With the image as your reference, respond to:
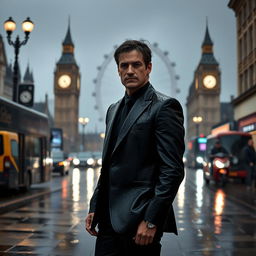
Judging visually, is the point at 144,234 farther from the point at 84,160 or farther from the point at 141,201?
the point at 84,160

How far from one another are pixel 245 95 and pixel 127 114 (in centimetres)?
3664

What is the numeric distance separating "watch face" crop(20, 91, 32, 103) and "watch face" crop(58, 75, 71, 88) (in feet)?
390

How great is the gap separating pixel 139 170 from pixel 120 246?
1.55 feet

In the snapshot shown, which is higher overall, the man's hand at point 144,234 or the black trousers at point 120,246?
the man's hand at point 144,234

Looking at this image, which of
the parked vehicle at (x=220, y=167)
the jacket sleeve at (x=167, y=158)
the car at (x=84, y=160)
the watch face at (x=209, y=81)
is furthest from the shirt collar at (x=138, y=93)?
the watch face at (x=209, y=81)

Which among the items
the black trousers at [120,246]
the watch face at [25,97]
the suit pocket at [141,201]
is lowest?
the black trousers at [120,246]

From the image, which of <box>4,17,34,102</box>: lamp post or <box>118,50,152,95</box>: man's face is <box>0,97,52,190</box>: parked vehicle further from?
<box>118,50,152,95</box>: man's face

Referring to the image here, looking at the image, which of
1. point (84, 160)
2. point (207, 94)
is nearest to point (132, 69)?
point (84, 160)

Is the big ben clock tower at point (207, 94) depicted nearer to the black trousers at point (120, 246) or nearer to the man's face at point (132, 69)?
the man's face at point (132, 69)

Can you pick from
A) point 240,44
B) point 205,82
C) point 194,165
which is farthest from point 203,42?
point 240,44

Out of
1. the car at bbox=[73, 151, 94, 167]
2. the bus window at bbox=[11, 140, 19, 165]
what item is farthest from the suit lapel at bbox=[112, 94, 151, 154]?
the car at bbox=[73, 151, 94, 167]

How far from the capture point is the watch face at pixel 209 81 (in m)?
124

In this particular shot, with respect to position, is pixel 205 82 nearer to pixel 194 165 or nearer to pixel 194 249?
pixel 194 165

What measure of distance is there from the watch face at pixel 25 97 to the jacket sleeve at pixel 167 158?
22.3 meters
